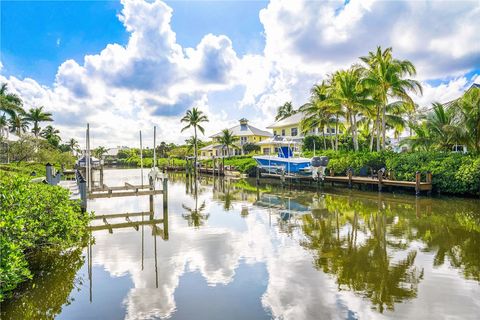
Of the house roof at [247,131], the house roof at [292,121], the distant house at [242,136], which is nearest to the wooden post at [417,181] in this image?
the house roof at [292,121]

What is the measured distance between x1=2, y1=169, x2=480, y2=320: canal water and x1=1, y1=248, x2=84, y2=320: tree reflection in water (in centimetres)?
2

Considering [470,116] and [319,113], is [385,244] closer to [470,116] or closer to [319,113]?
[470,116]

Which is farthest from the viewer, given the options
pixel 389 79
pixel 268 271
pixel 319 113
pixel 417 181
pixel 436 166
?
pixel 319 113

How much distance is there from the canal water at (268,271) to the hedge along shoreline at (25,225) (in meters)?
0.63

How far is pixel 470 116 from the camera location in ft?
65.1

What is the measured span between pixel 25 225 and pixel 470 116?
72.7ft

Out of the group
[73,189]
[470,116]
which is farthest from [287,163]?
[73,189]

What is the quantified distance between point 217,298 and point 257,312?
37.6 inches

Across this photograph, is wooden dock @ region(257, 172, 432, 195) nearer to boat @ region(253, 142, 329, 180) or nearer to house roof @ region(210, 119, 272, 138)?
boat @ region(253, 142, 329, 180)

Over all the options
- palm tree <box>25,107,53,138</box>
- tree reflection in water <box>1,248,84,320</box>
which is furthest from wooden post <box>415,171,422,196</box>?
palm tree <box>25,107,53,138</box>

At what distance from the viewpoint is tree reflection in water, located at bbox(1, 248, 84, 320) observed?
6172 millimetres

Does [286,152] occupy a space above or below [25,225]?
above

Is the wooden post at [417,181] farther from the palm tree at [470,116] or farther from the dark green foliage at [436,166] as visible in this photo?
the palm tree at [470,116]

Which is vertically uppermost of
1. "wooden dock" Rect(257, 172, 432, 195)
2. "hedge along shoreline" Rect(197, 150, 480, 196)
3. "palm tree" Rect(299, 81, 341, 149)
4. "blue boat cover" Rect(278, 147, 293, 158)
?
"palm tree" Rect(299, 81, 341, 149)
